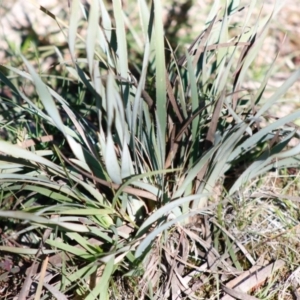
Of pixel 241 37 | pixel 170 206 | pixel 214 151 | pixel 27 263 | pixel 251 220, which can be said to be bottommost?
pixel 27 263

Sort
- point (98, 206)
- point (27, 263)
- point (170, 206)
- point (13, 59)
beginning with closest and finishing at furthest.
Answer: point (170, 206)
point (98, 206)
point (27, 263)
point (13, 59)

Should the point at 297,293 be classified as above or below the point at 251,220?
Answer: below

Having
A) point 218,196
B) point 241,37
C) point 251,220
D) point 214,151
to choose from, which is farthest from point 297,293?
point 241,37

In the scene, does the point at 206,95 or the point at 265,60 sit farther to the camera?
the point at 265,60

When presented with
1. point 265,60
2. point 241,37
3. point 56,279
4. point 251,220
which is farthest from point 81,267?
point 265,60

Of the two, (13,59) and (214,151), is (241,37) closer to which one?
(214,151)

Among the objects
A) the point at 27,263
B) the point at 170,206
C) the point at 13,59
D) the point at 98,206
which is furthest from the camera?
the point at 13,59

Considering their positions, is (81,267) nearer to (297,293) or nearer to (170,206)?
(170,206)
